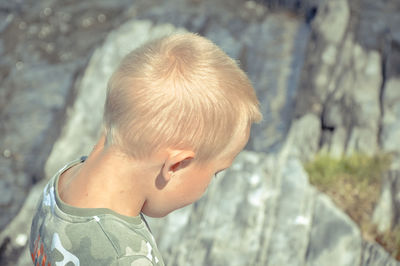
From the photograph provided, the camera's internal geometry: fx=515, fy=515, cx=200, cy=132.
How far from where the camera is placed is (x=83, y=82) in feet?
17.3

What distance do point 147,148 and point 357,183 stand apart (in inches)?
115

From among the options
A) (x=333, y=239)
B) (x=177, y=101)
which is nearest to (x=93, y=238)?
(x=177, y=101)

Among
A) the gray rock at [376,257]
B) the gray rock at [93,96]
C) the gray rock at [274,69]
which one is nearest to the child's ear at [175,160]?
the gray rock at [376,257]

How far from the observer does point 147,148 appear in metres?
1.63

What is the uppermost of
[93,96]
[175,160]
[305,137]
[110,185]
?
[175,160]

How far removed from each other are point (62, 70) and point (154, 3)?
139 cm

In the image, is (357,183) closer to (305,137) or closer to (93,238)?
(305,137)

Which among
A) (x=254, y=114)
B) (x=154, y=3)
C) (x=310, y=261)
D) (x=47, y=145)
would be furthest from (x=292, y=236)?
(x=154, y=3)

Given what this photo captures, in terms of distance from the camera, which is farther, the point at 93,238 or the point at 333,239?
the point at 333,239

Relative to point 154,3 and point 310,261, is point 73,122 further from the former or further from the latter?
point 310,261

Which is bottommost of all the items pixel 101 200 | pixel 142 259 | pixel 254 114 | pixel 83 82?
pixel 83 82

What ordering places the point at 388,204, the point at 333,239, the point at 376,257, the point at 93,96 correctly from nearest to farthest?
the point at 376,257 < the point at 333,239 < the point at 388,204 < the point at 93,96

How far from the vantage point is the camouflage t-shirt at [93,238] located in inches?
63.2

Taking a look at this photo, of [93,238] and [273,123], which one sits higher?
[93,238]
